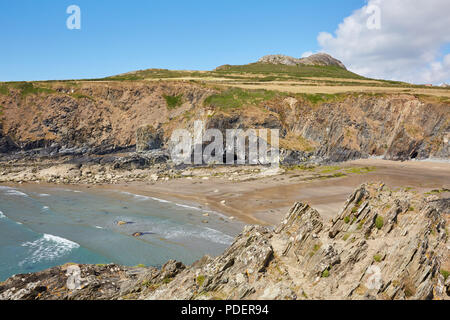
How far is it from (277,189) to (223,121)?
28.8 metres

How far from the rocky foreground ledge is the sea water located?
943 centimetres

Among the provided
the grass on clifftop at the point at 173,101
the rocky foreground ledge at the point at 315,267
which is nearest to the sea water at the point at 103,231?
the rocky foreground ledge at the point at 315,267

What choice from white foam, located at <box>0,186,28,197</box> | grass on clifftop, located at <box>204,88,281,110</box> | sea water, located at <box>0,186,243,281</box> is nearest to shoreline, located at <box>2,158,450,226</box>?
white foam, located at <box>0,186,28,197</box>

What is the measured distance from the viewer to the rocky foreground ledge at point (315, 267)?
1089cm

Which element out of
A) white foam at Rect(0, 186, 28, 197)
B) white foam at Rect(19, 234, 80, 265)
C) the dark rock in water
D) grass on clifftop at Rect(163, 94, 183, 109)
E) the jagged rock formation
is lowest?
white foam at Rect(19, 234, 80, 265)

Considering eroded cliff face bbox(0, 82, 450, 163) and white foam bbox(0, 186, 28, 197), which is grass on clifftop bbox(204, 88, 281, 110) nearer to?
eroded cliff face bbox(0, 82, 450, 163)

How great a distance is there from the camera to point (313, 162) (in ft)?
230

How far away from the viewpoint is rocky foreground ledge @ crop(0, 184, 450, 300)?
1089cm

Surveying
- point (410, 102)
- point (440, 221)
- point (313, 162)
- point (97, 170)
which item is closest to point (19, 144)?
point (97, 170)

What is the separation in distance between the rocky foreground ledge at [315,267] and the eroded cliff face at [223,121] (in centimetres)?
5527

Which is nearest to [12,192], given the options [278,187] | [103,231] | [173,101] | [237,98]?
[103,231]

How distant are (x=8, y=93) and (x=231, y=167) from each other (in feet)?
221

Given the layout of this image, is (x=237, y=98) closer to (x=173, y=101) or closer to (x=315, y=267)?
(x=173, y=101)
